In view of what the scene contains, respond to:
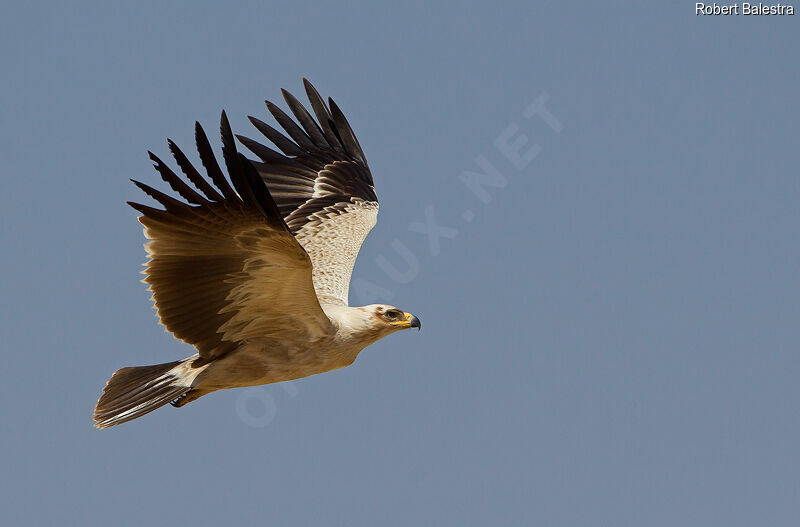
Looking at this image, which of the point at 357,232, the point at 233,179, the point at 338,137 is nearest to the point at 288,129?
the point at 338,137

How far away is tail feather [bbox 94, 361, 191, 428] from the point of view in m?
9.01

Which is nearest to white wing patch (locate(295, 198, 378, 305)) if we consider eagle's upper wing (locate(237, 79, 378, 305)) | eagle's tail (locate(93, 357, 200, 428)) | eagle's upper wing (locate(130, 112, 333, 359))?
eagle's upper wing (locate(237, 79, 378, 305))

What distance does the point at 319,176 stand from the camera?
1311 cm

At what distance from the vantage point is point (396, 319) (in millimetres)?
9609

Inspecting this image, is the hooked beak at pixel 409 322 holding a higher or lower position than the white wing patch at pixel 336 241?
lower

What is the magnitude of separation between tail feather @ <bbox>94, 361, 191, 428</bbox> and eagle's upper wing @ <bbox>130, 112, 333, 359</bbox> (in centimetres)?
39

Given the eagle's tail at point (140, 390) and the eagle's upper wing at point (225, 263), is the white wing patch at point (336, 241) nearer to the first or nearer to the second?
the eagle's upper wing at point (225, 263)

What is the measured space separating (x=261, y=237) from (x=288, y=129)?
5155 mm

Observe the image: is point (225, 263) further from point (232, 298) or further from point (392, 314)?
point (392, 314)

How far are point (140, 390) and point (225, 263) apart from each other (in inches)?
59.4

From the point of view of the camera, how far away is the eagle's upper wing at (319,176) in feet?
39.6

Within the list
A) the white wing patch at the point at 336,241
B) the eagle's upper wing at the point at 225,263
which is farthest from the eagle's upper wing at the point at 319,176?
the eagle's upper wing at the point at 225,263

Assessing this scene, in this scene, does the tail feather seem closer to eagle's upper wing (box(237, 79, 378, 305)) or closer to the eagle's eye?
the eagle's eye

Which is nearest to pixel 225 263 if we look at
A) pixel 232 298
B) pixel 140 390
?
pixel 232 298
